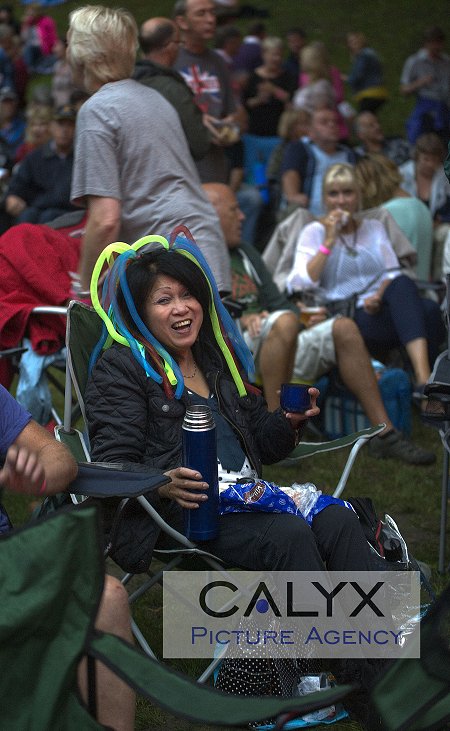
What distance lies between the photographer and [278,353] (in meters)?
5.05

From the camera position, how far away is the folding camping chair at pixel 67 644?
1.95m

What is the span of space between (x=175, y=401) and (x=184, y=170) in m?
1.18

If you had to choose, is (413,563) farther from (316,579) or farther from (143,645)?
(143,645)

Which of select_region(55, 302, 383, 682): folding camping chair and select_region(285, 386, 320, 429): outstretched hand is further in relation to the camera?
select_region(285, 386, 320, 429): outstretched hand

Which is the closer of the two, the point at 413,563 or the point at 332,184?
the point at 413,563

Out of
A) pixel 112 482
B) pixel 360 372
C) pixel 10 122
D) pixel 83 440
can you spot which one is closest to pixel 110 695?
pixel 112 482

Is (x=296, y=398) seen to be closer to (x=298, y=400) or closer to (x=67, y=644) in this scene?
(x=298, y=400)

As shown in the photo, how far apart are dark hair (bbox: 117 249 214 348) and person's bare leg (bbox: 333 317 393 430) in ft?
6.44

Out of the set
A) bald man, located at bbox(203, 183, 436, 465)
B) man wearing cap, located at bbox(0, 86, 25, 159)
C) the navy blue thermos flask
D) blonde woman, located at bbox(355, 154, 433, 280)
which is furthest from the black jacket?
man wearing cap, located at bbox(0, 86, 25, 159)

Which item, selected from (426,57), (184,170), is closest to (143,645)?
(184,170)

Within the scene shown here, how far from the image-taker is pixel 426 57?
38.0 feet

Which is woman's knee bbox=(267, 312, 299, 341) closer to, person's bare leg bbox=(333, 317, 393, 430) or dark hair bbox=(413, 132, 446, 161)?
person's bare leg bbox=(333, 317, 393, 430)

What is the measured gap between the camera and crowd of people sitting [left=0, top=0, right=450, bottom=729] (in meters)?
3.03

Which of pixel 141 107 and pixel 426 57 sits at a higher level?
pixel 141 107
